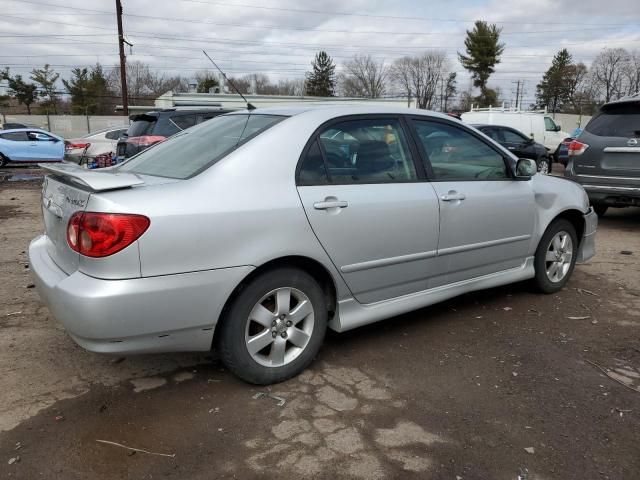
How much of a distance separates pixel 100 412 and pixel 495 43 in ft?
198

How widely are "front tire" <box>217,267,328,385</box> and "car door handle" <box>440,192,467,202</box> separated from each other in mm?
1145

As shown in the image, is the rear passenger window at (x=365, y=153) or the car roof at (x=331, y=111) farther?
the car roof at (x=331, y=111)

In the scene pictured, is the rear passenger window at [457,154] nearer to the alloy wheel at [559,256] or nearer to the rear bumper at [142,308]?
the alloy wheel at [559,256]

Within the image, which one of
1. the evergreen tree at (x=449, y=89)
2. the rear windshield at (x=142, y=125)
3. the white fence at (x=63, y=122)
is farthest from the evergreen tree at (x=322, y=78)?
the rear windshield at (x=142, y=125)

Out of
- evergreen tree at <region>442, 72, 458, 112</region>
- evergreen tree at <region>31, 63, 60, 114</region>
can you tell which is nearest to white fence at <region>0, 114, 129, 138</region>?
evergreen tree at <region>31, 63, 60, 114</region>

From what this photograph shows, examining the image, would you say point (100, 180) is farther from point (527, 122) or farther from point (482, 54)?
point (482, 54)

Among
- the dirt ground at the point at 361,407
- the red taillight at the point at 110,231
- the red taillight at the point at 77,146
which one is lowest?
the dirt ground at the point at 361,407

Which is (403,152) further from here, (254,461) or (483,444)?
(254,461)

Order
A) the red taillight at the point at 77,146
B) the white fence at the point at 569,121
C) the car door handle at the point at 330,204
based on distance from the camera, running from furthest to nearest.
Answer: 1. the white fence at the point at 569,121
2. the red taillight at the point at 77,146
3. the car door handle at the point at 330,204

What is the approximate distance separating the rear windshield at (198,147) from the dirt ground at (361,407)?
1.23 meters

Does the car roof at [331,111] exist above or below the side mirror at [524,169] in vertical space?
above

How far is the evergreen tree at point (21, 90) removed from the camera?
50.1 meters

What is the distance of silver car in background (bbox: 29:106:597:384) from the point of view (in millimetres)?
2551

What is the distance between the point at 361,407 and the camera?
288cm
